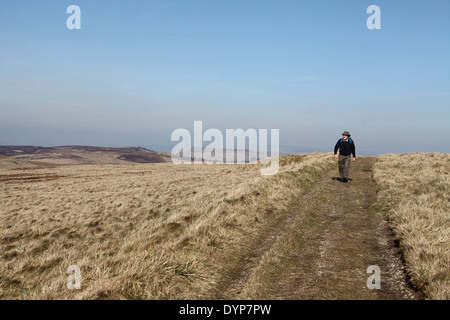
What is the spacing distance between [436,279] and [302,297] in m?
2.20

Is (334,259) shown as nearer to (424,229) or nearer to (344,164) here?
(424,229)

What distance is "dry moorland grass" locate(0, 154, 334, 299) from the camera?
513 centimetres

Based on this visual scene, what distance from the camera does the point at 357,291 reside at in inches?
188

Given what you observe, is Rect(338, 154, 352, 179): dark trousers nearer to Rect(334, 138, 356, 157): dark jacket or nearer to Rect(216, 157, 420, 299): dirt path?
Rect(334, 138, 356, 157): dark jacket

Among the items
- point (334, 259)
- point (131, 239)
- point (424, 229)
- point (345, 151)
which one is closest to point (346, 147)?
point (345, 151)

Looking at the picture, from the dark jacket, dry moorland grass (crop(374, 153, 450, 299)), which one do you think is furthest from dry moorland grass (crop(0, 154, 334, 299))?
dry moorland grass (crop(374, 153, 450, 299))

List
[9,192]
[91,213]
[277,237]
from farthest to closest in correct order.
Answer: [9,192] → [91,213] → [277,237]

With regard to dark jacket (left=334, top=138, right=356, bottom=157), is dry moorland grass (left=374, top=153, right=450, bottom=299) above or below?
below

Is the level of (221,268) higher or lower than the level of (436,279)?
lower

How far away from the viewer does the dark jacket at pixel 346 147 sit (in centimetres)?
1642

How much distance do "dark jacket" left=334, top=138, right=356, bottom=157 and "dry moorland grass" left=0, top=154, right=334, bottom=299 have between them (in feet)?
8.35

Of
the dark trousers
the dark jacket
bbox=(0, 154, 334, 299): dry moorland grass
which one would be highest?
the dark jacket
